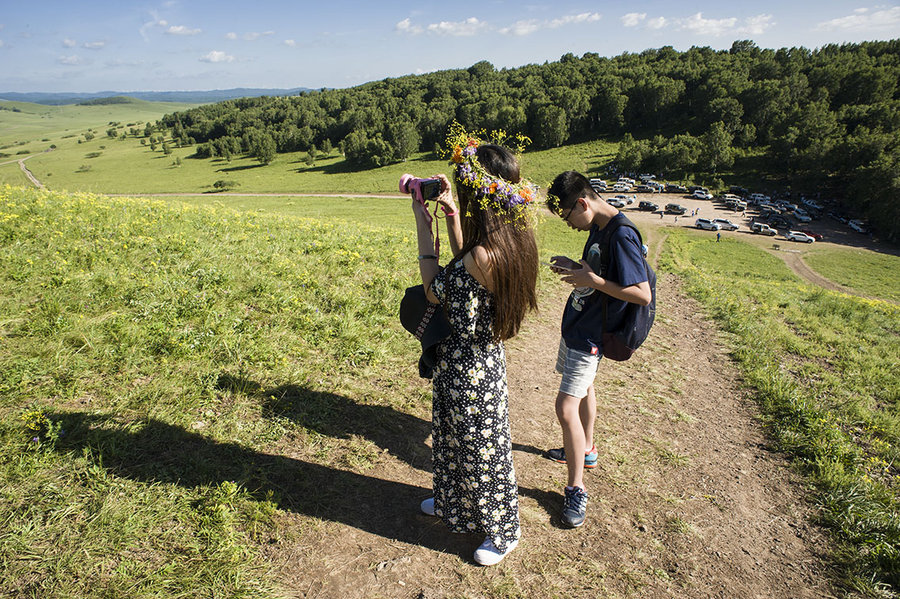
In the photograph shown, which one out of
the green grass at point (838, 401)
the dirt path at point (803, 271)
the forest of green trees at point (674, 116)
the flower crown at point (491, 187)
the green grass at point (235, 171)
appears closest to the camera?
the flower crown at point (491, 187)

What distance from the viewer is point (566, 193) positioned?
3793 mm

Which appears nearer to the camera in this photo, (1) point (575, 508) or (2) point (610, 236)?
(2) point (610, 236)

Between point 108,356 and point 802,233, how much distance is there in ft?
197

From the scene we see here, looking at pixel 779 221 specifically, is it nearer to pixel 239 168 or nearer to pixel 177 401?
pixel 177 401

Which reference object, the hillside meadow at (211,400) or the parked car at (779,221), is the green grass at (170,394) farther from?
the parked car at (779,221)

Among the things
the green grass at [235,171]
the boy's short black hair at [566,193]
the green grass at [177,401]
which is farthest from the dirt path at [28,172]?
the boy's short black hair at [566,193]

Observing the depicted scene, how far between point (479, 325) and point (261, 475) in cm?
249

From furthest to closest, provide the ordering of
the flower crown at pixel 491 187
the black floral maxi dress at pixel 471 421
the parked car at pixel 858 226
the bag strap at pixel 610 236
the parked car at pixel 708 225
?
the parked car at pixel 858 226
the parked car at pixel 708 225
the bag strap at pixel 610 236
the black floral maxi dress at pixel 471 421
the flower crown at pixel 491 187

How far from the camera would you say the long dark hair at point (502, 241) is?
2.98m

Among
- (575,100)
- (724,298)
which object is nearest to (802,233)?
(724,298)

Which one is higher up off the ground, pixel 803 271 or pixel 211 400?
pixel 211 400

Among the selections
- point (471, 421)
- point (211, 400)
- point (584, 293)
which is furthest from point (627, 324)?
point (211, 400)

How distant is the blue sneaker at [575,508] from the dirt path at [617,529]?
9 cm

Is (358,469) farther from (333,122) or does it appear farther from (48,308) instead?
(333,122)
